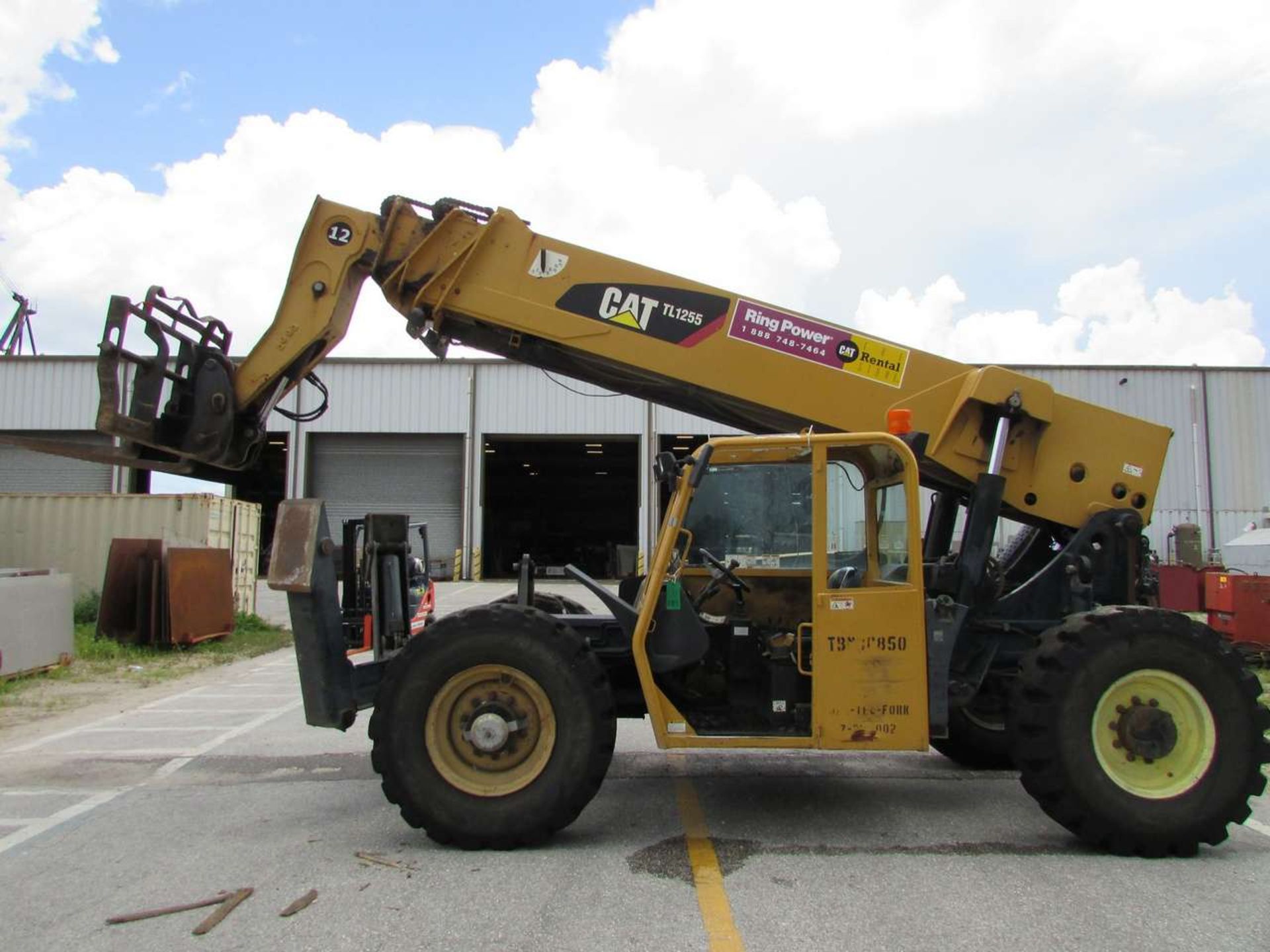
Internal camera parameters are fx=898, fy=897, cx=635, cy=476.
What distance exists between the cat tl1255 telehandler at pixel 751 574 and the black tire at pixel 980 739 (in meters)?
0.11

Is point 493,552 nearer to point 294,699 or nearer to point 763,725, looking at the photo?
point 294,699

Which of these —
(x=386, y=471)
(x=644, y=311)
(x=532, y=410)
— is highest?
(x=532, y=410)

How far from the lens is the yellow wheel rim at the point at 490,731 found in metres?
4.76

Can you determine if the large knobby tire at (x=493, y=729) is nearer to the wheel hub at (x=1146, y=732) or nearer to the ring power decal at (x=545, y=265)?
the ring power decal at (x=545, y=265)

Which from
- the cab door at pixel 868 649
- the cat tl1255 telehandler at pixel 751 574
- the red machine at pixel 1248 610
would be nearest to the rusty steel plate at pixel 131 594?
the cat tl1255 telehandler at pixel 751 574

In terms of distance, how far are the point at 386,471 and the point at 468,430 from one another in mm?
3664

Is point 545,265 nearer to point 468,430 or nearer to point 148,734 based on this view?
point 148,734

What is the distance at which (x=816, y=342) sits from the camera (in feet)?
18.2

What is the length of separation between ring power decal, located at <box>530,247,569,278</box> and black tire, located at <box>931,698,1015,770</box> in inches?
159

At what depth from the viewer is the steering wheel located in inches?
219

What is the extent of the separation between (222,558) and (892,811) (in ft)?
40.9

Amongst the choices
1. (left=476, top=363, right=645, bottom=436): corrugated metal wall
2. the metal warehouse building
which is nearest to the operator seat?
the metal warehouse building

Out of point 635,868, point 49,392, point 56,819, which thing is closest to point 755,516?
point 635,868

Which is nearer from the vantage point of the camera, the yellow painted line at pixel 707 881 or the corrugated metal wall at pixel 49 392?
the yellow painted line at pixel 707 881
